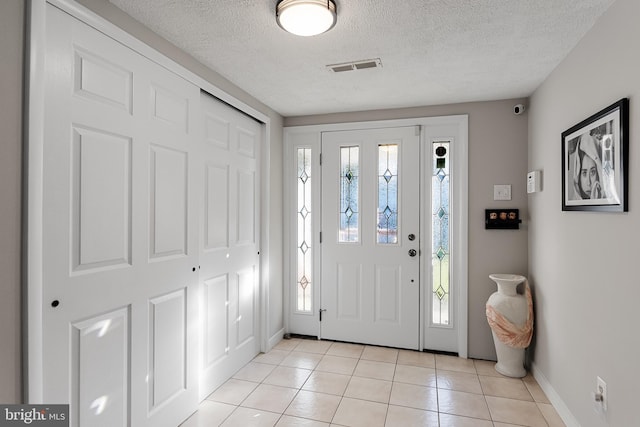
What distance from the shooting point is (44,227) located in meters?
1.43

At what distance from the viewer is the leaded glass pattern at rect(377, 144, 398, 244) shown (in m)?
3.49

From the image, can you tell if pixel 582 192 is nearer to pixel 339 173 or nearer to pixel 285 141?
pixel 339 173

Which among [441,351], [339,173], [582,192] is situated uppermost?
[339,173]

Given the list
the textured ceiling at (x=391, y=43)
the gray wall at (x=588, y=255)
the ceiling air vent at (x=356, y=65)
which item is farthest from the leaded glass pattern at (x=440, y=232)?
the ceiling air vent at (x=356, y=65)

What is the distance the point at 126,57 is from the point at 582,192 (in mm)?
2580

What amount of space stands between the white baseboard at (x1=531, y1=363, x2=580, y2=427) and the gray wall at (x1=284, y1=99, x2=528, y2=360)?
44cm

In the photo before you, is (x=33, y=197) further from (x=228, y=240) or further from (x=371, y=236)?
(x=371, y=236)

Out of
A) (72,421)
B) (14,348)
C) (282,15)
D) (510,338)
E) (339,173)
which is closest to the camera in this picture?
(14,348)

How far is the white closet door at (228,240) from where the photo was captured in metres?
2.57

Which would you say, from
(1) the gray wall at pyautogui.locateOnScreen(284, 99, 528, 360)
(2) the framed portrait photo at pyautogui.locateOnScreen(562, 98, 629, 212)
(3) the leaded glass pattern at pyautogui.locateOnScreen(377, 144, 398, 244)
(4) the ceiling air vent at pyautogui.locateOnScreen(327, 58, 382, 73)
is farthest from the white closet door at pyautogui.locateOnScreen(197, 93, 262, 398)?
(2) the framed portrait photo at pyautogui.locateOnScreen(562, 98, 629, 212)

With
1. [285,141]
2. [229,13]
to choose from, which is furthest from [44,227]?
[285,141]

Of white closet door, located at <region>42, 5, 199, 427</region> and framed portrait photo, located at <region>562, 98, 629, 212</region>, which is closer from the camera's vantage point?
white closet door, located at <region>42, 5, 199, 427</region>

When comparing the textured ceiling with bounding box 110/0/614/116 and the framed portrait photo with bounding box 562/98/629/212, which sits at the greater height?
the textured ceiling with bounding box 110/0/614/116

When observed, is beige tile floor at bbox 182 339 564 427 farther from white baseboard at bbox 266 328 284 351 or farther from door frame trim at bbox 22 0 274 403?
door frame trim at bbox 22 0 274 403
